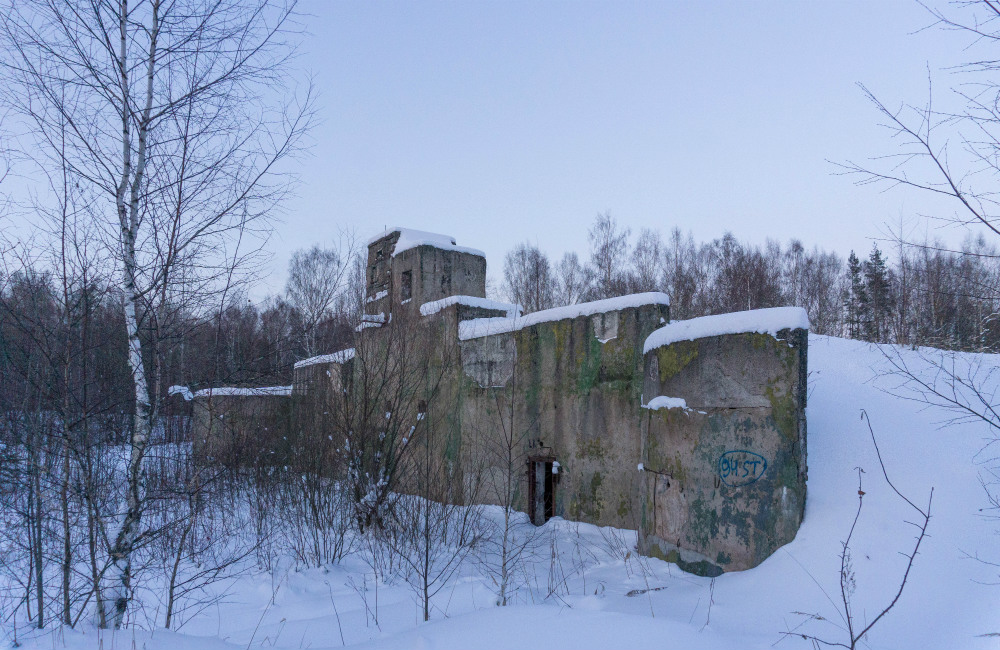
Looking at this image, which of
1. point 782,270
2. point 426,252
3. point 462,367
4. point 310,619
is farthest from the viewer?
point 782,270

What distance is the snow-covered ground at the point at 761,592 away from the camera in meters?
3.69

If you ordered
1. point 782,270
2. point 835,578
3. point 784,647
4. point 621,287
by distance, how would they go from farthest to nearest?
point 782,270 → point 621,287 → point 835,578 → point 784,647

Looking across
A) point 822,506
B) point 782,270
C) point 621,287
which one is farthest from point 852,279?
point 822,506

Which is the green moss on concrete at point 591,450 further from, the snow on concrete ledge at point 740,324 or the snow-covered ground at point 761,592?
the snow on concrete ledge at point 740,324

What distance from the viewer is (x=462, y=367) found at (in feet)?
32.5

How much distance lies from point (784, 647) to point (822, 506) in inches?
63.5

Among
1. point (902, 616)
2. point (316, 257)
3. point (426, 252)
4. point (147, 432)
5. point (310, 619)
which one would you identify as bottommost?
point (310, 619)

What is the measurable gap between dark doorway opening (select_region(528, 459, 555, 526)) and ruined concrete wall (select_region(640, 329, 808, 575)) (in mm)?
2601

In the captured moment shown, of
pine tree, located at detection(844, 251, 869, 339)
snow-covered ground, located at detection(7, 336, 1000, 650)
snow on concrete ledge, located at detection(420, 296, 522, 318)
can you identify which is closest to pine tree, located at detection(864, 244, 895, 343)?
pine tree, located at detection(844, 251, 869, 339)

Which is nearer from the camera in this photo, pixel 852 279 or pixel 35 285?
pixel 35 285

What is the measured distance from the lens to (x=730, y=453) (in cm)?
540

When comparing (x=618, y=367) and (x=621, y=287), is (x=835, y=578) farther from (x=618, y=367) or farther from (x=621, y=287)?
(x=621, y=287)

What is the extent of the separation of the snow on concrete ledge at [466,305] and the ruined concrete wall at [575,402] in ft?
2.49

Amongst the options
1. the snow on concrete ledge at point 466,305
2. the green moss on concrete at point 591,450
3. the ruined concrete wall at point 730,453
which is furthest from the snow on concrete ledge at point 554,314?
the green moss on concrete at point 591,450
